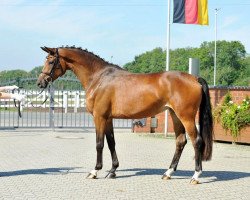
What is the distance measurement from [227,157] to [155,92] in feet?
13.6

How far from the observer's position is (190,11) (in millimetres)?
16734

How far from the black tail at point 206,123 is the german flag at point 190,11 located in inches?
329

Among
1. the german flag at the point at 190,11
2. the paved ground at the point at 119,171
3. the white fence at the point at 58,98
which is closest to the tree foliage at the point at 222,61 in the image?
the white fence at the point at 58,98

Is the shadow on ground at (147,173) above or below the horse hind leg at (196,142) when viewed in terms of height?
below

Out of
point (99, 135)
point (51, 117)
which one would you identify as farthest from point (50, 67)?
point (51, 117)

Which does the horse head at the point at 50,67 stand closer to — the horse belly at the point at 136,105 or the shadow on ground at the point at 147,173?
the horse belly at the point at 136,105

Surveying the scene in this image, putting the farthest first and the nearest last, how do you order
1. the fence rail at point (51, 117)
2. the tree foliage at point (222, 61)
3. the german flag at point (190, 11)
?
the tree foliage at point (222, 61) < the fence rail at point (51, 117) < the german flag at point (190, 11)

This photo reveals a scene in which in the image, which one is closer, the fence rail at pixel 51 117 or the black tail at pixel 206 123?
the black tail at pixel 206 123

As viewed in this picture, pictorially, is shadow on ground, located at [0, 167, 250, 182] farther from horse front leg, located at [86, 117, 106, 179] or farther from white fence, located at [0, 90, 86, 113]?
white fence, located at [0, 90, 86, 113]

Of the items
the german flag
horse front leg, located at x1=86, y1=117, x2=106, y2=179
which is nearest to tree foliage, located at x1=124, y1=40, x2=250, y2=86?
the german flag

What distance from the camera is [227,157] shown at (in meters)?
12.0

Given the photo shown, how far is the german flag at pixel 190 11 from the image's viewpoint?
16.7 metres

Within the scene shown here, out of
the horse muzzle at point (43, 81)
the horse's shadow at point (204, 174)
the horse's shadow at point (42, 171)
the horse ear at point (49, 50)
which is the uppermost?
the horse ear at point (49, 50)

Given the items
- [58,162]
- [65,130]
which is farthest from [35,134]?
[58,162]
